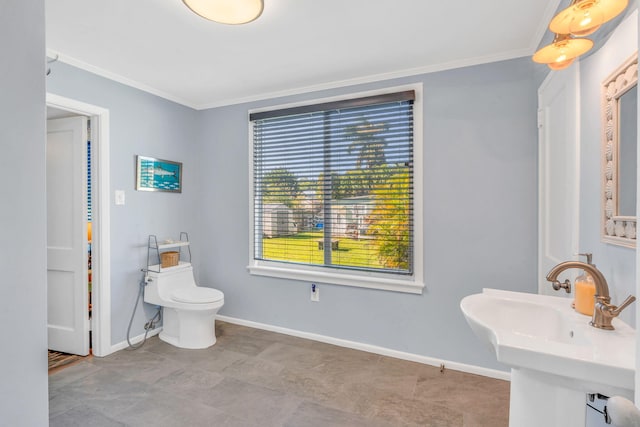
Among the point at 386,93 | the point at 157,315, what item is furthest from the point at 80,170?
the point at 386,93

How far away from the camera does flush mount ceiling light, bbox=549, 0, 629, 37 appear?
1.05 meters

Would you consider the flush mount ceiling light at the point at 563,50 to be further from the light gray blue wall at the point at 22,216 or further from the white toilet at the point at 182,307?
the white toilet at the point at 182,307

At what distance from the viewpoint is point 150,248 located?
305cm

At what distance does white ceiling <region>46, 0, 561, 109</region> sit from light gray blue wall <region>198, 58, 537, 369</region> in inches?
7.4

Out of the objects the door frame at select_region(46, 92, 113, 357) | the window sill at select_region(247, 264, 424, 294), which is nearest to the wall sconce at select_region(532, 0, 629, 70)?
the window sill at select_region(247, 264, 424, 294)

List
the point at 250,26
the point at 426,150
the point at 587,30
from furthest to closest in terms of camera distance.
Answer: the point at 426,150 < the point at 250,26 < the point at 587,30

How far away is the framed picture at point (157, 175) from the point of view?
2.94 metres

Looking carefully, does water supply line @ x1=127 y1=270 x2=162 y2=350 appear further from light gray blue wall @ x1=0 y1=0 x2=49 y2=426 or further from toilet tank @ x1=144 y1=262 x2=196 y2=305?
light gray blue wall @ x1=0 y1=0 x2=49 y2=426

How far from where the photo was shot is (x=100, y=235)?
2.64m

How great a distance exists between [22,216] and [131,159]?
205 cm

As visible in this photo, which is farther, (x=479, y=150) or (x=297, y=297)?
(x=297, y=297)

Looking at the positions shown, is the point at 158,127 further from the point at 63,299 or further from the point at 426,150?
the point at 426,150

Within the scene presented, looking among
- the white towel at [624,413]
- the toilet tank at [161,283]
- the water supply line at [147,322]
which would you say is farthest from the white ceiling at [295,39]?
the white towel at [624,413]

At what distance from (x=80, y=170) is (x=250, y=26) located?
188cm
